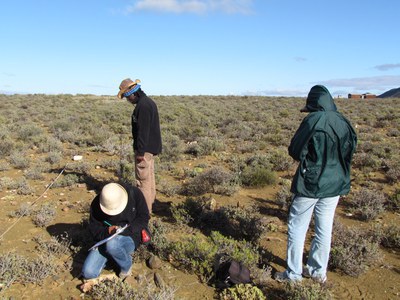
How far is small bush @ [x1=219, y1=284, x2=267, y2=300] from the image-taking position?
3.47 metres

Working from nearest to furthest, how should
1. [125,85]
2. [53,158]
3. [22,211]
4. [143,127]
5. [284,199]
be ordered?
[125,85] < [143,127] < [22,211] < [284,199] < [53,158]

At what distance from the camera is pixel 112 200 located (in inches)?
147

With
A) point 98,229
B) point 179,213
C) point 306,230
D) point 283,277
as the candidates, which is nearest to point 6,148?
point 179,213

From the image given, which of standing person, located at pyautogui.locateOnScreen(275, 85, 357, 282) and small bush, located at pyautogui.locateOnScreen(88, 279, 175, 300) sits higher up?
standing person, located at pyautogui.locateOnScreen(275, 85, 357, 282)

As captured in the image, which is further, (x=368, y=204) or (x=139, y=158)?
(x=368, y=204)

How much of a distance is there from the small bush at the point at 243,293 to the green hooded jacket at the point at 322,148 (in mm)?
1098

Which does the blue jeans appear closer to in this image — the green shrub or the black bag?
the green shrub

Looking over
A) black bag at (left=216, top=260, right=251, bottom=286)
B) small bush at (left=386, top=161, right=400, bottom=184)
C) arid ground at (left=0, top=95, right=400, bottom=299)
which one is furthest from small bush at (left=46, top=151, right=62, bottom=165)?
small bush at (left=386, top=161, right=400, bottom=184)

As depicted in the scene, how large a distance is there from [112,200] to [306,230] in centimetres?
213

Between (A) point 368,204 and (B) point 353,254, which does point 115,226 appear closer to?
(B) point 353,254

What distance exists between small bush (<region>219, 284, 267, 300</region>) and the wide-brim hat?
146 cm

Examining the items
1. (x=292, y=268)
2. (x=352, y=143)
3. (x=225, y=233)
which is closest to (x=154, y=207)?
(x=225, y=233)

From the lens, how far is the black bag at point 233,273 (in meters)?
3.68

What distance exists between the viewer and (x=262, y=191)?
7.14m
